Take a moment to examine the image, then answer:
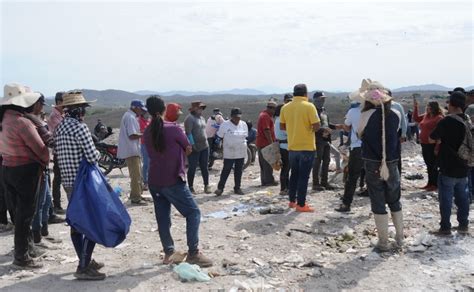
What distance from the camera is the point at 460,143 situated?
6102 millimetres

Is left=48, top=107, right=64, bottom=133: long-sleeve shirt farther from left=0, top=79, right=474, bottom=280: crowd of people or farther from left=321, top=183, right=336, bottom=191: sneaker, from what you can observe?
left=321, top=183, right=336, bottom=191: sneaker

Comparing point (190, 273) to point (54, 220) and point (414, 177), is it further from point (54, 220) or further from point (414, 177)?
point (414, 177)

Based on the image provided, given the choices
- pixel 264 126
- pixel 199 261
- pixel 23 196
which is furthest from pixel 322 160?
pixel 23 196

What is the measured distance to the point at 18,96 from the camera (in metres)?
5.26

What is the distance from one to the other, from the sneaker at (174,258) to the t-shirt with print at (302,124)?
2.82 m

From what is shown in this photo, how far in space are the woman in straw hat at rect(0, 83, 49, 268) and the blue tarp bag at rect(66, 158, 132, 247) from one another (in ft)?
2.07

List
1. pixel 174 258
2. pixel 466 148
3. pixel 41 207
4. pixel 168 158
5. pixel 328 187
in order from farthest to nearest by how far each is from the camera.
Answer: pixel 328 187, pixel 466 148, pixel 41 207, pixel 174 258, pixel 168 158

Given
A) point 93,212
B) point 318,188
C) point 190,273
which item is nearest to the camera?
point 93,212

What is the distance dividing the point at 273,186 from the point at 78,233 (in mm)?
5850

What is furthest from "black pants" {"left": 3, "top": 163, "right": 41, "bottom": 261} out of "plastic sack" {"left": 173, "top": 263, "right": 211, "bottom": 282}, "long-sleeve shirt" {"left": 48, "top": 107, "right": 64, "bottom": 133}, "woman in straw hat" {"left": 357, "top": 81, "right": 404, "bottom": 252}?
"woman in straw hat" {"left": 357, "top": 81, "right": 404, "bottom": 252}

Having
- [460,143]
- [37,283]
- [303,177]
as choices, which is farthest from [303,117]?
[37,283]

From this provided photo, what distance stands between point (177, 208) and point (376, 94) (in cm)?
262

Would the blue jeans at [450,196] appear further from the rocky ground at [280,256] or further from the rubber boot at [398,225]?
the rubber boot at [398,225]

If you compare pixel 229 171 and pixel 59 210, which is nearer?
pixel 59 210
